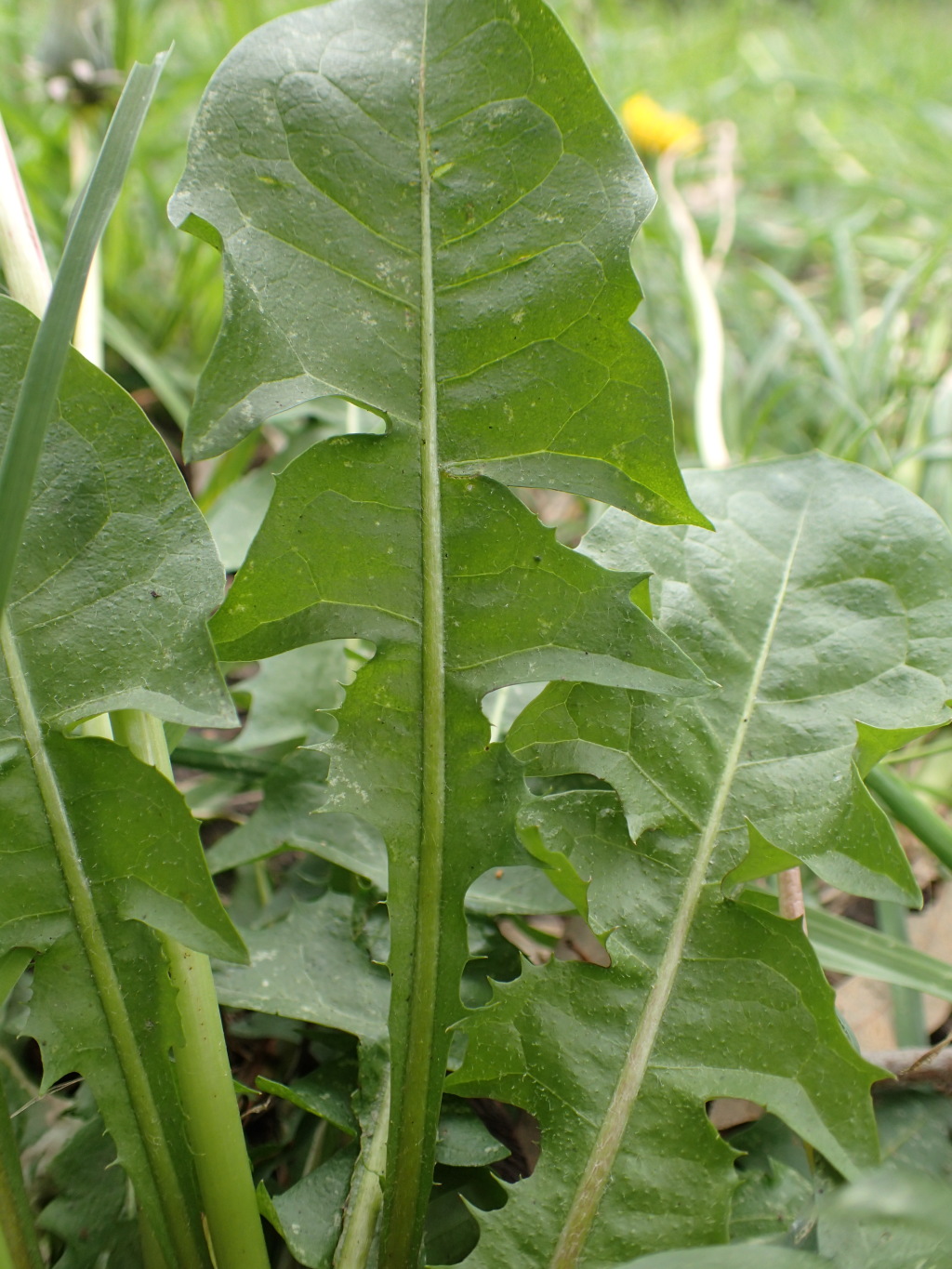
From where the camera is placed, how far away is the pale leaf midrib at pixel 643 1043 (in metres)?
0.59

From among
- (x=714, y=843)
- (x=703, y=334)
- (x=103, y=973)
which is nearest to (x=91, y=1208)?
(x=103, y=973)

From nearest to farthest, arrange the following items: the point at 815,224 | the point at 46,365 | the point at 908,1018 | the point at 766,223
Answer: the point at 46,365 < the point at 908,1018 < the point at 815,224 < the point at 766,223

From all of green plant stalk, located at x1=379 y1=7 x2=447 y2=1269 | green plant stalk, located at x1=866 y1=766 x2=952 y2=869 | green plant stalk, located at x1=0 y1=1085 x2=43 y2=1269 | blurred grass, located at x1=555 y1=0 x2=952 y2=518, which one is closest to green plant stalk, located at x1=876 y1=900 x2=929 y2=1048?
green plant stalk, located at x1=866 y1=766 x2=952 y2=869

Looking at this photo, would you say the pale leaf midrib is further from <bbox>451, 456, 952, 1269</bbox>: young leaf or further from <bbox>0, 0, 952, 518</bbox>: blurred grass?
<bbox>0, 0, 952, 518</bbox>: blurred grass

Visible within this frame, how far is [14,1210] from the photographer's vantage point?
1.87 ft

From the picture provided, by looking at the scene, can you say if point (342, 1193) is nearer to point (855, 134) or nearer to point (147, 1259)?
point (147, 1259)

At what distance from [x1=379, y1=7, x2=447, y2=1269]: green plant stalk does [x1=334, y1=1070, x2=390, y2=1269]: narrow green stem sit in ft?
0.05

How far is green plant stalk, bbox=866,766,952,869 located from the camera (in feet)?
2.44

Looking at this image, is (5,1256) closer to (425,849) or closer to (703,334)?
(425,849)

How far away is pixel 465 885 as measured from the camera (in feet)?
2.13

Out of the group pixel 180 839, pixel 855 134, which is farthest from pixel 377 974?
pixel 855 134

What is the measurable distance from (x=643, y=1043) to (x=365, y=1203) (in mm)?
221

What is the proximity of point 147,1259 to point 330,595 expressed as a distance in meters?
0.46

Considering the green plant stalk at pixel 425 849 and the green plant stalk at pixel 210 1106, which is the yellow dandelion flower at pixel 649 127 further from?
the green plant stalk at pixel 210 1106
